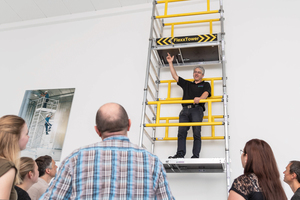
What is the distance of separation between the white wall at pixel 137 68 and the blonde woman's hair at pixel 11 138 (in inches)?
106

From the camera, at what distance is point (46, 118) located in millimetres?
5105

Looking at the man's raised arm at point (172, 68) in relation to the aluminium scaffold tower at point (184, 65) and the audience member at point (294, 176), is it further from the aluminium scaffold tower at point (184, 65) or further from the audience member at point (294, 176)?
the audience member at point (294, 176)

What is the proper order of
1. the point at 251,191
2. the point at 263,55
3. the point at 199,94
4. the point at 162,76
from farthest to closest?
the point at 162,76 → the point at 263,55 → the point at 199,94 → the point at 251,191

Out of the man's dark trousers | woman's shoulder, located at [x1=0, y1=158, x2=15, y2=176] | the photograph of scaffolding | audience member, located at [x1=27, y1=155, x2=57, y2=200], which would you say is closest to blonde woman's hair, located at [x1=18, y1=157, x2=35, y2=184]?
audience member, located at [x1=27, y1=155, x2=57, y2=200]

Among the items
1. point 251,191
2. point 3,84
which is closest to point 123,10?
point 3,84

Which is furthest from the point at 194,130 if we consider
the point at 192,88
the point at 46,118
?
the point at 46,118

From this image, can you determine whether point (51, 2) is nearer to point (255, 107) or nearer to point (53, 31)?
point (53, 31)

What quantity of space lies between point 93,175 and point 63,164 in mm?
183

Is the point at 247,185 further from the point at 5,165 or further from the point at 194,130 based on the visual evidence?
the point at 194,130

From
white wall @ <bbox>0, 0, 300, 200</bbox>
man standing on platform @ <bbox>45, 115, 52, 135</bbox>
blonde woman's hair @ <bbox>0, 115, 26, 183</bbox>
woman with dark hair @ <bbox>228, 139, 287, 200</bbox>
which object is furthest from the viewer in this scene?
man standing on platform @ <bbox>45, 115, 52, 135</bbox>

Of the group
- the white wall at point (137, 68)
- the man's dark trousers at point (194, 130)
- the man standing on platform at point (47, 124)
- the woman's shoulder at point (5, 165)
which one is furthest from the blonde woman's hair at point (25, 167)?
the man standing on platform at point (47, 124)

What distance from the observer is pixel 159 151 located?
4.25 m

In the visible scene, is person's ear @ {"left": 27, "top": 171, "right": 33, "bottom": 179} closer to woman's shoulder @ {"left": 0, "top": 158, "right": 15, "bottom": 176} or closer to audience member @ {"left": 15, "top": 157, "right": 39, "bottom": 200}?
audience member @ {"left": 15, "top": 157, "right": 39, "bottom": 200}

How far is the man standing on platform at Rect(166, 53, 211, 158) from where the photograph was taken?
3.72m
